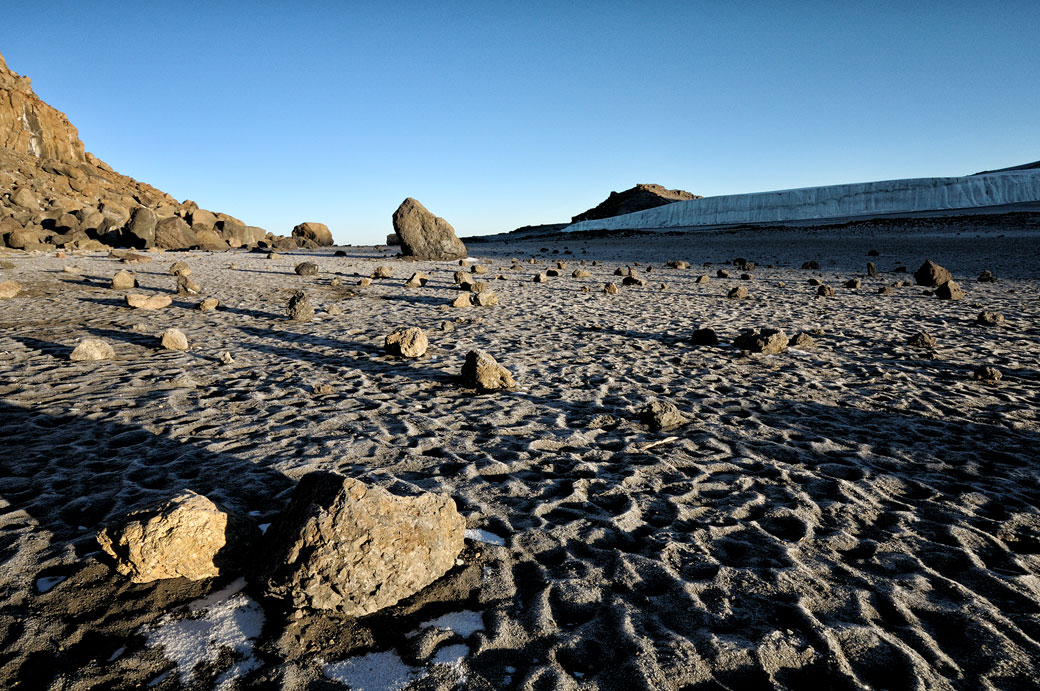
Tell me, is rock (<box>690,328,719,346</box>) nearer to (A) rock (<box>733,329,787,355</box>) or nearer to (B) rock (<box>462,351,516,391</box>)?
(A) rock (<box>733,329,787,355</box>)

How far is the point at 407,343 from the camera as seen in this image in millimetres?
6125

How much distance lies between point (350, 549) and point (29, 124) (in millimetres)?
66316

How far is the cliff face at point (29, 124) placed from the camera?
4569 centimetres

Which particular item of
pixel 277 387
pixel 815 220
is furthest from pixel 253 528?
pixel 815 220

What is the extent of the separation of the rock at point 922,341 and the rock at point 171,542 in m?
7.44

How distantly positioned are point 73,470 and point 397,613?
252 centimetres

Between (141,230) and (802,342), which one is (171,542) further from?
(141,230)

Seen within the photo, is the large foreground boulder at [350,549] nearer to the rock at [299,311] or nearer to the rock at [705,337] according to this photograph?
the rock at [705,337]

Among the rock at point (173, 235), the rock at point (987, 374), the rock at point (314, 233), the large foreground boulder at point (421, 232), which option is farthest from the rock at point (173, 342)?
the rock at point (314, 233)

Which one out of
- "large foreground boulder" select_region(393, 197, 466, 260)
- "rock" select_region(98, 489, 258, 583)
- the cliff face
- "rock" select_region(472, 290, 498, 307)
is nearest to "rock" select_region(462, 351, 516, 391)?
"rock" select_region(98, 489, 258, 583)

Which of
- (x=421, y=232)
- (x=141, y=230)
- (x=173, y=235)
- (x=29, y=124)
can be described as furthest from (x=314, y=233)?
(x=29, y=124)

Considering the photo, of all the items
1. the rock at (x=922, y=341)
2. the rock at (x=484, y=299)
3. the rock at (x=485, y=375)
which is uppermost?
the rock at (x=484, y=299)

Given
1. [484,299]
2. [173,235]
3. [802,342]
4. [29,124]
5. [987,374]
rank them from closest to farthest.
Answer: [987,374] < [802,342] < [484,299] < [173,235] < [29,124]

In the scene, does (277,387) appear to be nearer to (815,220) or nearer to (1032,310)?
(1032,310)
